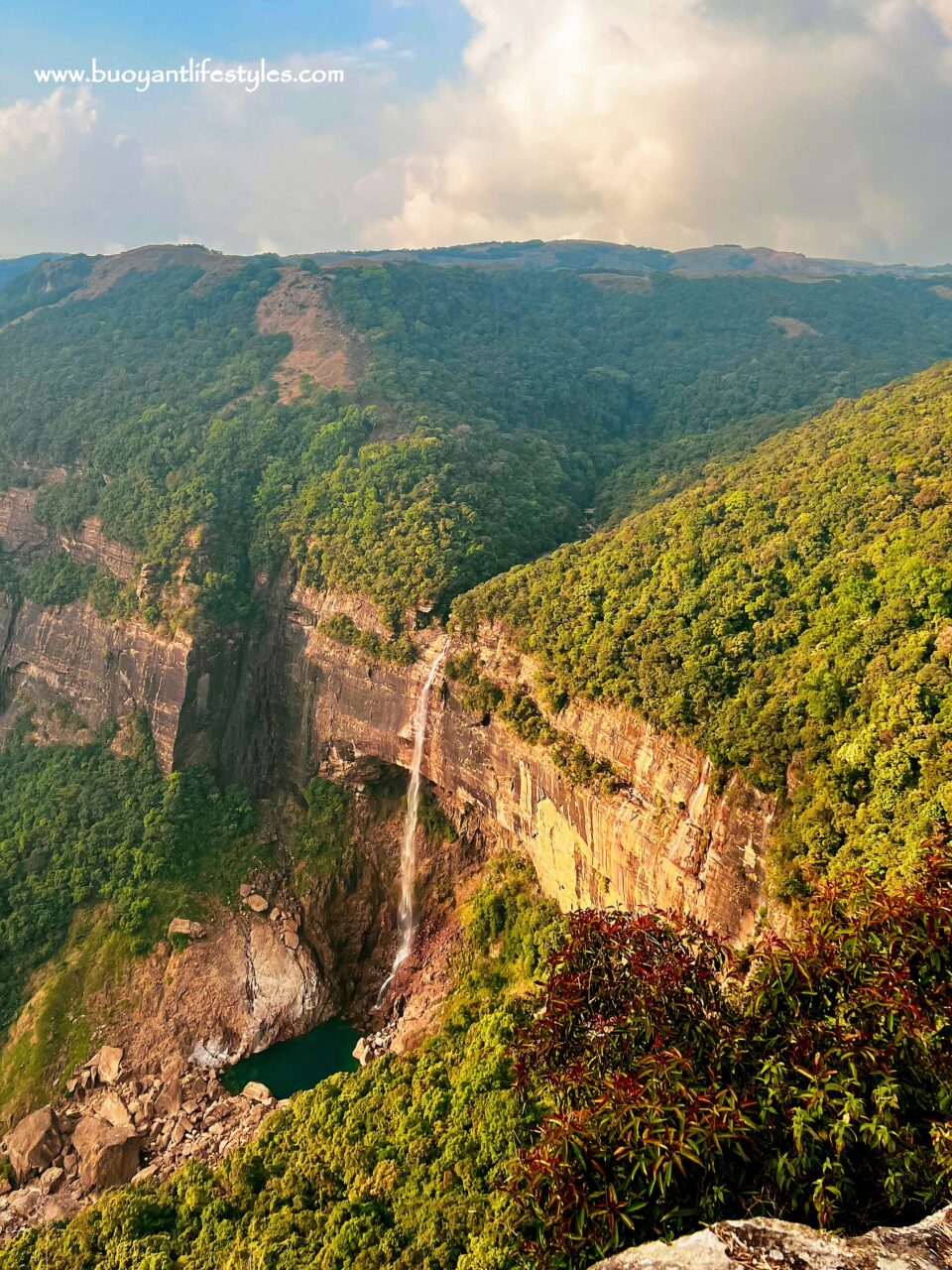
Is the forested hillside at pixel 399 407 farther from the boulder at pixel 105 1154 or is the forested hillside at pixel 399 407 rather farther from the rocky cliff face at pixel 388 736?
the boulder at pixel 105 1154

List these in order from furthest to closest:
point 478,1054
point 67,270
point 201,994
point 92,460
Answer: point 67,270, point 92,460, point 201,994, point 478,1054

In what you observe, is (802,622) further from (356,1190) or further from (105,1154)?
(105,1154)

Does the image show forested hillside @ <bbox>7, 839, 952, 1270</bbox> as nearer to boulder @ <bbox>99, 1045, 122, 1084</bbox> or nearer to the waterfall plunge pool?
the waterfall plunge pool

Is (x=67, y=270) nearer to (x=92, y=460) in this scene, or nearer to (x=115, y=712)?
(x=92, y=460)

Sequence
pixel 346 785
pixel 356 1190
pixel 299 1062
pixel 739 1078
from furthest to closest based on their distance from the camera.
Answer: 1. pixel 346 785
2. pixel 299 1062
3. pixel 356 1190
4. pixel 739 1078

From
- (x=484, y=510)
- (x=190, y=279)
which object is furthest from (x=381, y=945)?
(x=190, y=279)

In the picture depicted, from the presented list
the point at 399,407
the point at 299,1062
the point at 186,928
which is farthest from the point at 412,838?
the point at 399,407
